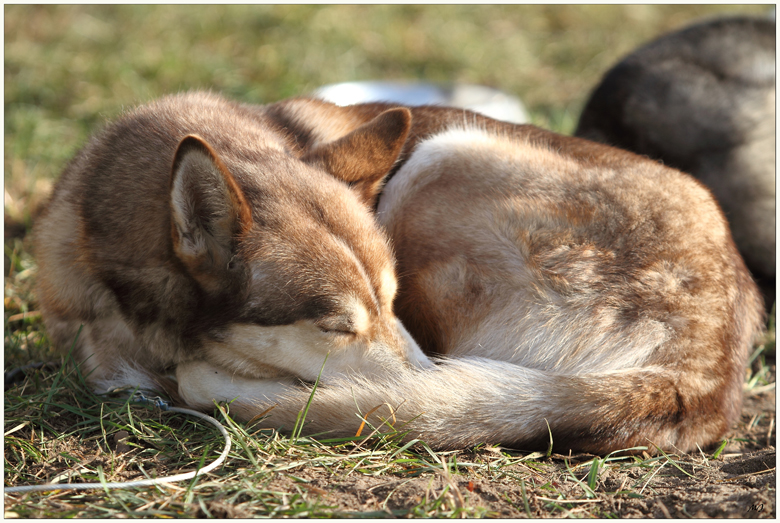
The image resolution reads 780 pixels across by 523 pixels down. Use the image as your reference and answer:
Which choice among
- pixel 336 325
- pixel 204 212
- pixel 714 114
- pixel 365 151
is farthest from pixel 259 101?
pixel 336 325

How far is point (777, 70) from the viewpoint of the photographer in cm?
536

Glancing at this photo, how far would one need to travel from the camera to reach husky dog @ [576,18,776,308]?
521 cm

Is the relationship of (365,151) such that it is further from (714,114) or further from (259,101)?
(259,101)

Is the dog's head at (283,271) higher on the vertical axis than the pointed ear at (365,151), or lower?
lower

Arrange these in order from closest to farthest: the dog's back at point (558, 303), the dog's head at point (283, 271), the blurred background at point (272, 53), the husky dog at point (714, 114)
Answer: the dog's head at point (283, 271)
the dog's back at point (558, 303)
the husky dog at point (714, 114)
the blurred background at point (272, 53)

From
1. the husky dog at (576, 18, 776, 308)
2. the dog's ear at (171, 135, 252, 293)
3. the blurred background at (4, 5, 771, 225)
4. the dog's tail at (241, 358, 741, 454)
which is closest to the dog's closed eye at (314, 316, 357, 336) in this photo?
the dog's tail at (241, 358, 741, 454)

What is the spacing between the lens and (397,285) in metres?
3.21

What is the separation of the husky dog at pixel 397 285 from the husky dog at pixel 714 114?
1917mm

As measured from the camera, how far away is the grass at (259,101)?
2.47m

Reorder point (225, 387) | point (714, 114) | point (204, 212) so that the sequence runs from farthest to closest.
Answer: point (714, 114) → point (225, 387) → point (204, 212)

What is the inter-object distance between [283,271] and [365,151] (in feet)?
2.88

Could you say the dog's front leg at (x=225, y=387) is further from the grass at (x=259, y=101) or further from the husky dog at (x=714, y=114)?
the husky dog at (x=714, y=114)

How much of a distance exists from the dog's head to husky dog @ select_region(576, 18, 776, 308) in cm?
357

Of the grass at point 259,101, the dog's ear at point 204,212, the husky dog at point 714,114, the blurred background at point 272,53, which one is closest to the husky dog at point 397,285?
the dog's ear at point 204,212
